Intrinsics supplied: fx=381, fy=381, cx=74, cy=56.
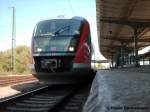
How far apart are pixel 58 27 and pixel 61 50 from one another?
1.31 meters

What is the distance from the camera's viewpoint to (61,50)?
1450cm

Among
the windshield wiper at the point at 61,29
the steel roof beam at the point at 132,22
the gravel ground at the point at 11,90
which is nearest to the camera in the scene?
the gravel ground at the point at 11,90

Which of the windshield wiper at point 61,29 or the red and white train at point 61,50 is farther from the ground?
the windshield wiper at point 61,29

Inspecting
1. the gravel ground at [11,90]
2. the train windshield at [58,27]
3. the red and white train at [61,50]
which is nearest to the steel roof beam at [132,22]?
the gravel ground at [11,90]

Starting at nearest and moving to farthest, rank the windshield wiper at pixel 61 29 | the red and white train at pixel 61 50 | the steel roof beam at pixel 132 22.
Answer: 1. the red and white train at pixel 61 50
2. the windshield wiper at pixel 61 29
3. the steel roof beam at pixel 132 22

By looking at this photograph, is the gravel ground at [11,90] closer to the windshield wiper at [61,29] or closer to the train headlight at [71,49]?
the train headlight at [71,49]

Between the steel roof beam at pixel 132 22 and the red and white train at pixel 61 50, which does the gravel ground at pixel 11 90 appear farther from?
the steel roof beam at pixel 132 22

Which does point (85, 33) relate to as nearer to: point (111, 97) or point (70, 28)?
point (70, 28)

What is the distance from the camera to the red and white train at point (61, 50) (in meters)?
14.3

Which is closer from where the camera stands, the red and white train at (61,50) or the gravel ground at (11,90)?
the red and white train at (61,50)

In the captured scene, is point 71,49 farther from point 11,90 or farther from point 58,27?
point 11,90

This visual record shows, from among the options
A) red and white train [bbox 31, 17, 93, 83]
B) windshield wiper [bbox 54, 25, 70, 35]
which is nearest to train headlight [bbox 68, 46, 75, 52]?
red and white train [bbox 31, 17, 93, 83]

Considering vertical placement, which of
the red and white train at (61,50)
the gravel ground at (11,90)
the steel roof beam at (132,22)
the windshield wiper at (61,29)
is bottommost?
the gravel ground at (11,90)

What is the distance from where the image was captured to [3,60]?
80.8 meters
